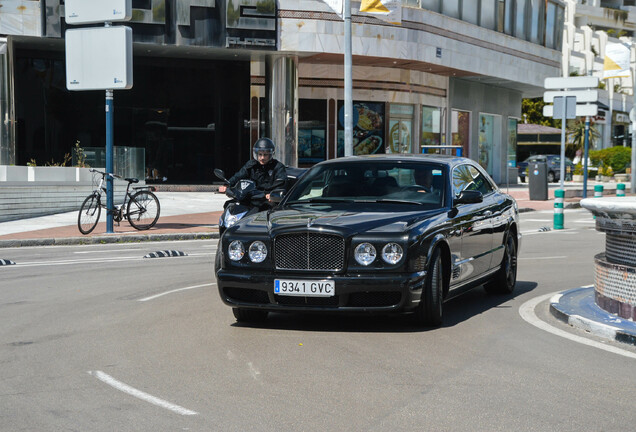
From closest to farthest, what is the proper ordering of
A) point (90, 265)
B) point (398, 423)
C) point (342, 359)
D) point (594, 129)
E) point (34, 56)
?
point (398, 423)
point (342, 359)
point (90, 265)
point (34, 56)
point (594, 129)

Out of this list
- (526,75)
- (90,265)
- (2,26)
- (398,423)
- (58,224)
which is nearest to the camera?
(398,423)

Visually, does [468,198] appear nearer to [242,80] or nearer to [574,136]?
[242,80]

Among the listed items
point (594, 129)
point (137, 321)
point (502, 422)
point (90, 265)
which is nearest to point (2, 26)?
point (90, 265)

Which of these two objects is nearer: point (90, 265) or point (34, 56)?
point (90, 265)

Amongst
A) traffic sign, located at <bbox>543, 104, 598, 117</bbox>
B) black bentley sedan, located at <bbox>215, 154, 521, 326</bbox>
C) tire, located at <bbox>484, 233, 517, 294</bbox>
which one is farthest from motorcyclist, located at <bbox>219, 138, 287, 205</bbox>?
traffic sign, located at <bbox>543, 104, 598, 117</bbox>

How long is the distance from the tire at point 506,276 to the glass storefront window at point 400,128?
28.0m

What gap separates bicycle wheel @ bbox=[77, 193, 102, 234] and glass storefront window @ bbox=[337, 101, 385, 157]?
19791 millimetres

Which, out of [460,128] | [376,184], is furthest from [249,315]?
[460,128]

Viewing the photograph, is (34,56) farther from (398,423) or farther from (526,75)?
(398,423)

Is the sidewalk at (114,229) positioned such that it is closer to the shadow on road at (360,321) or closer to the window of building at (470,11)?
the shadow on road at (360,321)

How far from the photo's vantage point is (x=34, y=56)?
34344 mm

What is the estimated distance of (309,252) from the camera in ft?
25.9

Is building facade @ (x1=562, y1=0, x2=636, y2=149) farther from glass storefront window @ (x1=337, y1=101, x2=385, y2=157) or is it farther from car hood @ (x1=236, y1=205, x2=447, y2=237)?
car hood @ (x1=236, y1=205, x2=447, y2=237)

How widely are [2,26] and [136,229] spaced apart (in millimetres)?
14156
